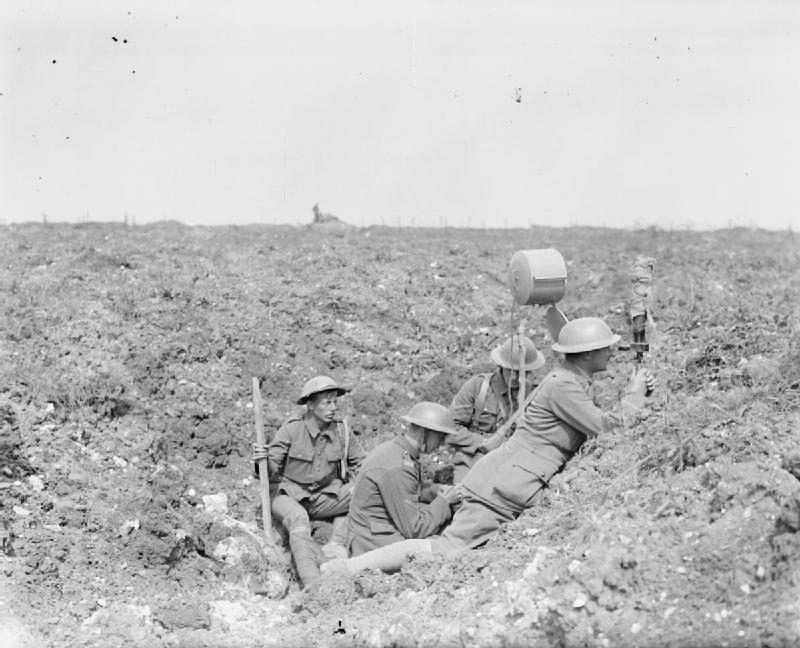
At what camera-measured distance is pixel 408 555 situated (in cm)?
691

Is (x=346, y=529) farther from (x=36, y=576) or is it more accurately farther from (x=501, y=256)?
(x=501, y=256)

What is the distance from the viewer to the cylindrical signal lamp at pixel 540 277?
791 centimetres

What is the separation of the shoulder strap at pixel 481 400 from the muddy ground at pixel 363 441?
737mm

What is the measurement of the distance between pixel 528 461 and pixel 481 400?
6.57ft

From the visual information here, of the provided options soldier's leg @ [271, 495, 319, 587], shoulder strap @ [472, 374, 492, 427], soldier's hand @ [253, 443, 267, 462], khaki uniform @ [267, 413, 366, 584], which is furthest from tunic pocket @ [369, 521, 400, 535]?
shoulder strap @ [472, 374, 492, 427]

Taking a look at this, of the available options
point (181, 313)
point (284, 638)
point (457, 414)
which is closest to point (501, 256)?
point (181, 313)

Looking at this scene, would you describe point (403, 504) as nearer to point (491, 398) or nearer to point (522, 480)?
point (522, 480)

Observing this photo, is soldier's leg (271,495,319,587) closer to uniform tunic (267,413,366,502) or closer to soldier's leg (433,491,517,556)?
uniform tunic (267,413,366,502)

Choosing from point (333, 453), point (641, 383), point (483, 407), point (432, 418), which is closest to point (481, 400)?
point (483, 407)

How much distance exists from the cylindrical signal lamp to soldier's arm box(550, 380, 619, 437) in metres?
1.33

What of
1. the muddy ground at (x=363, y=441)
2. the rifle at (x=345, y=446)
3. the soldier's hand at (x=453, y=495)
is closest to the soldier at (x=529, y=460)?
the muddy ground at (x=363, y=441)

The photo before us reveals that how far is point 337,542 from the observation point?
7977 millimetres

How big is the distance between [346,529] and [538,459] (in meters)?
1.90

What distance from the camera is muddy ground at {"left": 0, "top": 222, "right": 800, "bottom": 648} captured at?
17.6ft
